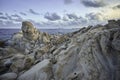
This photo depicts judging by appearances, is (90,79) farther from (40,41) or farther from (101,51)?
(40,41)

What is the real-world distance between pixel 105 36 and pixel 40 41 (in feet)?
99.7

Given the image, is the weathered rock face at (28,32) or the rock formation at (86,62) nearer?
the rock formation at (86,62)

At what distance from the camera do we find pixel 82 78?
15.2m

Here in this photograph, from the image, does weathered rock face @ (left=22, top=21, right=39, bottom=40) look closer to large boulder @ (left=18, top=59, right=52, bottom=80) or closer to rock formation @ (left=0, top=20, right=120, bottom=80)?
rock formation @ (left=0, top=20, right=120, bottom=80)

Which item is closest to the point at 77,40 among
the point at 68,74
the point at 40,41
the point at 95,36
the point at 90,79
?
the point at 95,36

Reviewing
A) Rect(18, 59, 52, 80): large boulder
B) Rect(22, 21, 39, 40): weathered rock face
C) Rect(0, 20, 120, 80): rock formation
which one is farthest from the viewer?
Rect(22, 21, 39, 40): weathered rock face

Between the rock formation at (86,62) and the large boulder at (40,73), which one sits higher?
the rock formation at (86,62)

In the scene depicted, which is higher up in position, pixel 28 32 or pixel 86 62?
pixel 86 62

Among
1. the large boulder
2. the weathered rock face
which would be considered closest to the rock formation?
the large boulder

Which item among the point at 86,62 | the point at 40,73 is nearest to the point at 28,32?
the point at 40,73

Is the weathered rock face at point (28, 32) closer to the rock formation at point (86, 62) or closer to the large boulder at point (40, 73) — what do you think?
the rock formation at point (86, 62)

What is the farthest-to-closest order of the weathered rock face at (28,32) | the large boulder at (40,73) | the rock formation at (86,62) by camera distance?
the weathered rock face at (28,32) → the large boulder at (40,73) → the rock formation at (86,62)

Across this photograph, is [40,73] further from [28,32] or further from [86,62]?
[28,32]

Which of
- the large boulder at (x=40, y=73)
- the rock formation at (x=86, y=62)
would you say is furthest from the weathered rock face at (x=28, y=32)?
the large boulder at (x=40, y=73)
